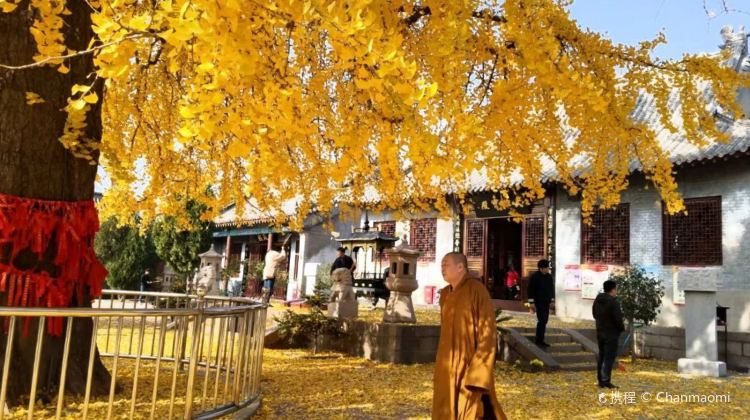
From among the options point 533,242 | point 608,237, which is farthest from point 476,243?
point 608,237

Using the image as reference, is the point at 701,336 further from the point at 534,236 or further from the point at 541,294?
the point at 534,236

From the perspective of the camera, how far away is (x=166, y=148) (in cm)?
830

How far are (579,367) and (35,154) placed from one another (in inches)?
317

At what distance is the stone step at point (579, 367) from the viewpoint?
895 centimetres

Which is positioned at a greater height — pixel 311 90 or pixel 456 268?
pixel 311 90

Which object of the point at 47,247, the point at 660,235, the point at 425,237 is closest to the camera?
the point at 47,247

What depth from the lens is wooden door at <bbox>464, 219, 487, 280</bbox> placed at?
1605 centimetres

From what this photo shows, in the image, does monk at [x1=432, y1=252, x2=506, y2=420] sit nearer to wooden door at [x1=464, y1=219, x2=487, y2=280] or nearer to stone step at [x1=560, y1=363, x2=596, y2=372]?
stone step at [x1=560, y1=363, x2=596, y2=372]

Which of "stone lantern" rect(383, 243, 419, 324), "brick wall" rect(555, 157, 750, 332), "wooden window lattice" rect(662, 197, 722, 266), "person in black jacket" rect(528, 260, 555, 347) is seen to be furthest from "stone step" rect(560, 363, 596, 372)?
"wooden window lattice" rect(662, 197, 722, 266)

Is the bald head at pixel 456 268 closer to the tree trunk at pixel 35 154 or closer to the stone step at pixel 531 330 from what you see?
the tree trunk at pixel 35 154

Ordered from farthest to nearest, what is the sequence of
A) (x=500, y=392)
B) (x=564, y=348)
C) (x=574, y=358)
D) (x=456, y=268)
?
(x=564, y=348) < (x=574, y=358) < (x=500, y=392) < (x=456, y=268)

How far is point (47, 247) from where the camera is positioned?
4.39m

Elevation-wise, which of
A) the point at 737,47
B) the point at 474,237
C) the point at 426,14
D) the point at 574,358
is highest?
the point at 737,47

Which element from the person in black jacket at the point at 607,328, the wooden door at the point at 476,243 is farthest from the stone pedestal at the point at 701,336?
the wooden door at the point at 476,243
